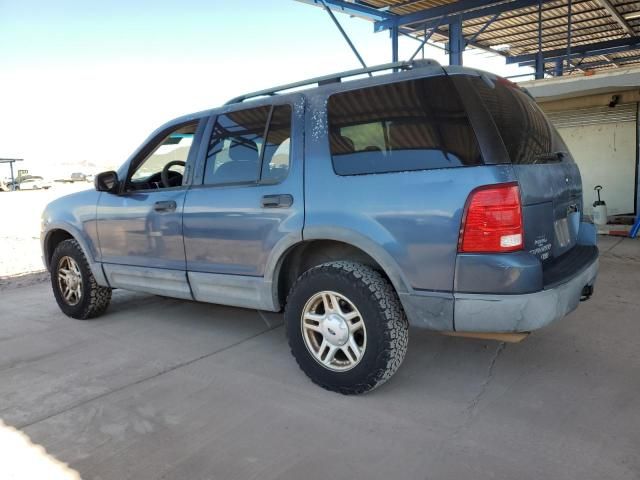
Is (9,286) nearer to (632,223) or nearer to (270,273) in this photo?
(270,273)

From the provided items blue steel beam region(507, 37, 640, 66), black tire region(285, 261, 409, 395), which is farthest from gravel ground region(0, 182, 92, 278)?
blue steel beam region(507, 37, 640, 66)

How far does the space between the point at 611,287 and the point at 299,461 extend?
445 cm

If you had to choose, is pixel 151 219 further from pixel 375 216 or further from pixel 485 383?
pixel 485 383

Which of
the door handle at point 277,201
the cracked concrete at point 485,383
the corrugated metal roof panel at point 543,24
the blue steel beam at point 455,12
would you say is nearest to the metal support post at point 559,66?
the corrugated metal roof panel at point 543,24

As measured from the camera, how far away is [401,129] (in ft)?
9.60

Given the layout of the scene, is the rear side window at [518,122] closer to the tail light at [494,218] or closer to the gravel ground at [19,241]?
the tail light at [494,218]

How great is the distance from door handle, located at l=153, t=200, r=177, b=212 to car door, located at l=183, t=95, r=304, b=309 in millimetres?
145

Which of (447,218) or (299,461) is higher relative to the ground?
(447,218)

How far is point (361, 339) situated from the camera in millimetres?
3156

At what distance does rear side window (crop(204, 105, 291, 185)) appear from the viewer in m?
3.46

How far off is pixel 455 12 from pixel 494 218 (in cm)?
957

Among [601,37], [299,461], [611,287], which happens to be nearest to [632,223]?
[611,287]

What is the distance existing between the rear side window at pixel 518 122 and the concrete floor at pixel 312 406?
1.44m

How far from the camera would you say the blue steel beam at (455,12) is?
10391mm
